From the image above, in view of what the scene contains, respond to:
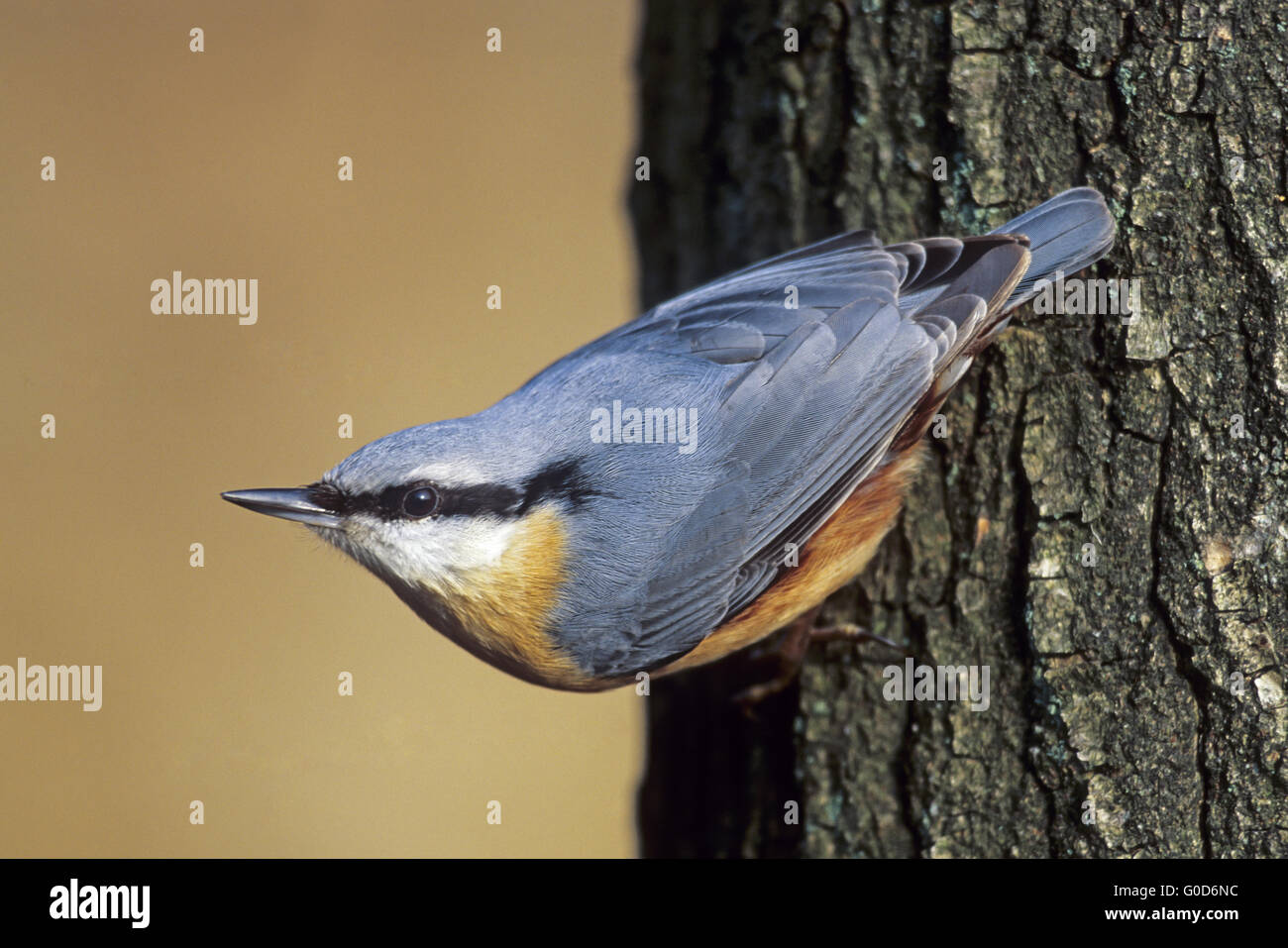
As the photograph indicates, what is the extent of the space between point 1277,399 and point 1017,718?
670mm

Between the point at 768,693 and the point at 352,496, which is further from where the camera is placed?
the point at 768,693

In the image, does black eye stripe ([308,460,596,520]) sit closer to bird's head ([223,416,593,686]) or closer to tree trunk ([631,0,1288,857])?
bird's head ([223,416,593,686])

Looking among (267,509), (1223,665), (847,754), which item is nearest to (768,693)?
(847,754)

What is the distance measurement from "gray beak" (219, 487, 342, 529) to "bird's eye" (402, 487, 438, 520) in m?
0.12

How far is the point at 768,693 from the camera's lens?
213 cm

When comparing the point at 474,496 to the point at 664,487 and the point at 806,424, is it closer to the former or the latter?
the point at 664,487

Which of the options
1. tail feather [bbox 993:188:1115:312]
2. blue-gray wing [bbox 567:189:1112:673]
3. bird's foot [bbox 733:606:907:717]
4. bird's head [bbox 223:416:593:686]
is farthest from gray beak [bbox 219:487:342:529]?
tail feather [bbox 993:188:1115:312]

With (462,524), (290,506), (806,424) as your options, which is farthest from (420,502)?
(806,424)

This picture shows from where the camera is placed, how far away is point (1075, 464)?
1.70 m

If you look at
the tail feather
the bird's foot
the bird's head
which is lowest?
the bird's foot

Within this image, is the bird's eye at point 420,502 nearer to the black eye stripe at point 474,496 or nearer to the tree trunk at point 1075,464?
the black eye stripe at point 474,496

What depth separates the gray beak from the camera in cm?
167
